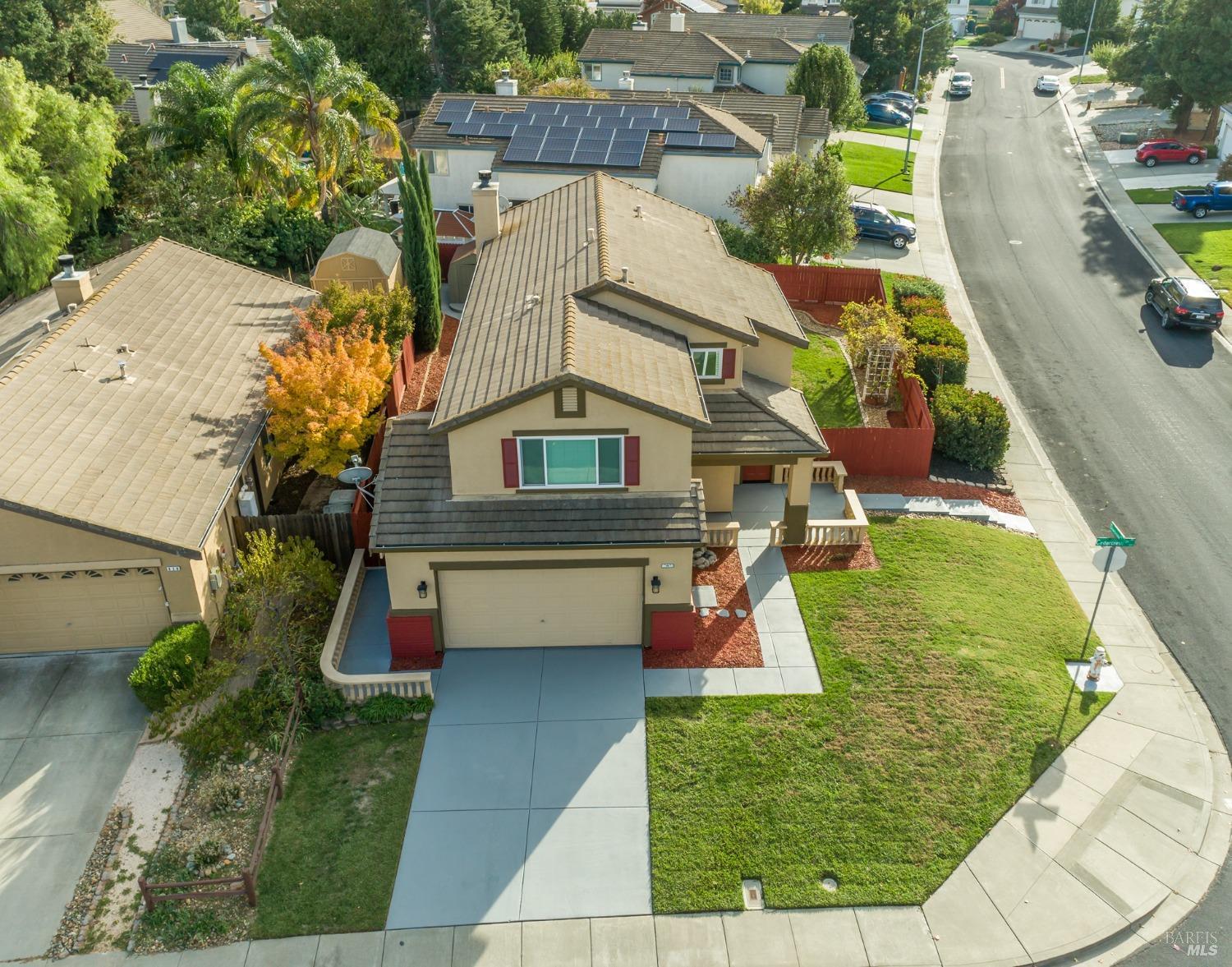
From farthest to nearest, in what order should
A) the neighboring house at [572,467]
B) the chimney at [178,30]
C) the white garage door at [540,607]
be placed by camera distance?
the chimney at [178,30]
the white garage door at [540,607]
the neighboring house at [572,467]

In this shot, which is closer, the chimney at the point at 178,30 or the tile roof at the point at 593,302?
the tile roof at the point at 593,302

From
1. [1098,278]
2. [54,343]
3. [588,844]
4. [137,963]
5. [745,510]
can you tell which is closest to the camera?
[137,963]

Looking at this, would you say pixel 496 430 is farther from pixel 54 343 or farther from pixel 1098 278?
pixel 1098 278

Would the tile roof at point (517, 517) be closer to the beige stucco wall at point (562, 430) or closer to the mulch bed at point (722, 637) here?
the beige stucco wall at point (562, 430)

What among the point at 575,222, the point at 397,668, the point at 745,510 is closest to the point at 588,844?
the point at 397,668

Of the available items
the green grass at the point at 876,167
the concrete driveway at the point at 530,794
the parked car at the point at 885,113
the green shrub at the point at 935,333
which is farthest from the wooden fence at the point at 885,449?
the parked car at the point at 885,113

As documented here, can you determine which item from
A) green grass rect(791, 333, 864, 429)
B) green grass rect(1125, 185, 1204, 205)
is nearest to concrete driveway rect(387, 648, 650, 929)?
green grass rect(791, 333, 864, 429)
